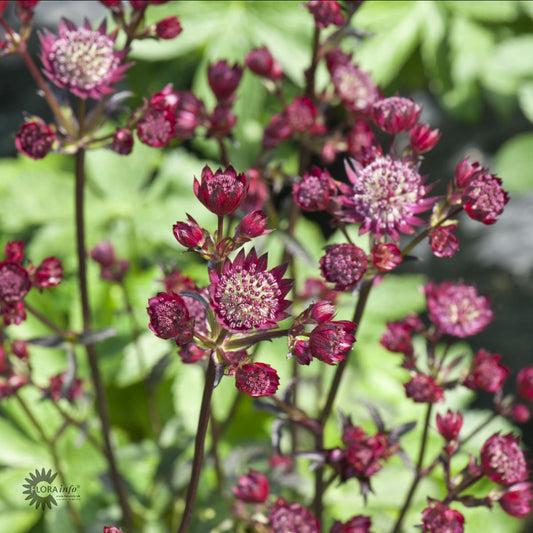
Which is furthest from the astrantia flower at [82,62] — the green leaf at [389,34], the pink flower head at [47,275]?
the green leaf at [389,34]

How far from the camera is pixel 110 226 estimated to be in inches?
95.8

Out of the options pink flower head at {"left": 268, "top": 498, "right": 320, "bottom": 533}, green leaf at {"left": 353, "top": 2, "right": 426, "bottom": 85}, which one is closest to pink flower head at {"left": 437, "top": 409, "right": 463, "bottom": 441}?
pink flower head at {"left": 268, "top": 498, "right": 320, "bottom": 533}

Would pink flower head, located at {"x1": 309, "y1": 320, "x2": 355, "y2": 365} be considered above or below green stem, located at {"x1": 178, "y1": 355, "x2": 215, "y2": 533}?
above

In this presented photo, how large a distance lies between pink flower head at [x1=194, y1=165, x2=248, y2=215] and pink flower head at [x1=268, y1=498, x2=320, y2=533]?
55cm

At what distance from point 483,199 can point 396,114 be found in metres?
0.20

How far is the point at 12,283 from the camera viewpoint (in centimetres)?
112

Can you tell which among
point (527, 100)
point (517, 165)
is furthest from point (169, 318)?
point (517, 165)

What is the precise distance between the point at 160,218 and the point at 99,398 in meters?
1.01

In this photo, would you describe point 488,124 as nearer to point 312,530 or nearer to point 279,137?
point 279,137

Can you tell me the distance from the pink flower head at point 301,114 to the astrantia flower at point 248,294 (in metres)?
0.57

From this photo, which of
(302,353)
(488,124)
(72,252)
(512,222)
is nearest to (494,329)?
(512,222)

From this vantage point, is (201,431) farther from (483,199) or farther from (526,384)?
(526,384)

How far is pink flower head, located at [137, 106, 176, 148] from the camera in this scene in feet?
3.79

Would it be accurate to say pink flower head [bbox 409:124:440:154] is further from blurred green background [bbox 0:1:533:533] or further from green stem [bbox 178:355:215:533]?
blurred green background [bbox 0:1:533:533]
